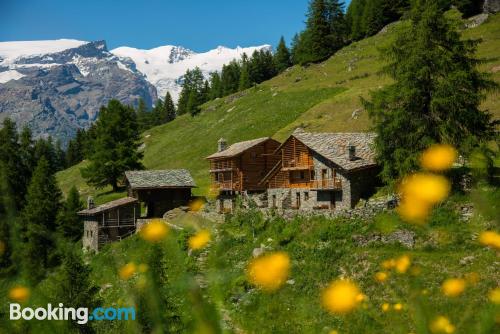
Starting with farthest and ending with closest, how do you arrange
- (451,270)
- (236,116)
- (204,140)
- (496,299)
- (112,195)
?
1. (236,116)
2. (204,140)
3. (112,195)
4. (451,270)
5. (496,299)

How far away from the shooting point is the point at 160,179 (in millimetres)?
54031

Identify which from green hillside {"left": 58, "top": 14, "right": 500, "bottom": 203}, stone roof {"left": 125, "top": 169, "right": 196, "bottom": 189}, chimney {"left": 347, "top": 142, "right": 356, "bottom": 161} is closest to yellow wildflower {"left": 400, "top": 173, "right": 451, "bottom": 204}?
chimney {"left": 347, "top": 142, "right": 356, "bottom": 161}

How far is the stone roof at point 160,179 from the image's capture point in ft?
171

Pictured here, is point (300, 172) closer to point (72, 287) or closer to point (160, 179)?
point (160, 179)

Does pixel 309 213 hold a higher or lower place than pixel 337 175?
lower

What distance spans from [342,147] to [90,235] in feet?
89.6

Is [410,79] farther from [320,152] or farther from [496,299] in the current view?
[496,299]

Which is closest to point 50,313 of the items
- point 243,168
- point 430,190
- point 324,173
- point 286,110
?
point 430,190

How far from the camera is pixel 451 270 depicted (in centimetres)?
2262

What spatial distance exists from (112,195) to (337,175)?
35.5 metres

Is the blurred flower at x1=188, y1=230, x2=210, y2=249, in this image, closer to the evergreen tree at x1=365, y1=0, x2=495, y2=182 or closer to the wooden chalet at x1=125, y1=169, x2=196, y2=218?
the evergreen tree at x1=365, y1=0, x2=495, y2=182

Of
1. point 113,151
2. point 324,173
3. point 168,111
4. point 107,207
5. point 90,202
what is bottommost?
point 107,207

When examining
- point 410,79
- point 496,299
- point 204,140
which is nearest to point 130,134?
point 204,140

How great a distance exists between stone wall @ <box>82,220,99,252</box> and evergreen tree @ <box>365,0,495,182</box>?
29.5m
